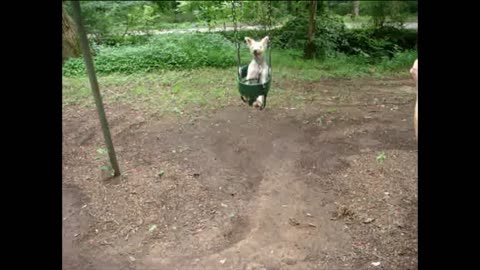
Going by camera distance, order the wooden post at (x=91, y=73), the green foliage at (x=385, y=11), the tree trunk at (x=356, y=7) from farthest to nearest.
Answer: the tree trunk at (x=356, y=7) → the green foliage at (x=385, y=11) → the wooden post at (x=91, y=73)

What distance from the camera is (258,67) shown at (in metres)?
7.62

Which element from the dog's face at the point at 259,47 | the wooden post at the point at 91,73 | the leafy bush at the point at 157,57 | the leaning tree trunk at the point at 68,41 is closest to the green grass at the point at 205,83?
the leafy bush at the point at 157,57

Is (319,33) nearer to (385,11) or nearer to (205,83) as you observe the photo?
(385,11)

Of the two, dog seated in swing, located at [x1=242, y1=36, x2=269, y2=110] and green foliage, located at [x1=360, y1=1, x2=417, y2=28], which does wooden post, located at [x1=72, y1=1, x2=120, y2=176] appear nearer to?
dog seated in swing, located at [x1=242, y1=36, x2=269, y2=110]

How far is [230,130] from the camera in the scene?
7.67 m

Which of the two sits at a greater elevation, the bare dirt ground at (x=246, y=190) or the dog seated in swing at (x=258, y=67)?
the dog seated in swing at (x=258, y=67)

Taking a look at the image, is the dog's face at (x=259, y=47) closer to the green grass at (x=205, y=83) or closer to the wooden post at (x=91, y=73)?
the green grass at (x=205, y=83)

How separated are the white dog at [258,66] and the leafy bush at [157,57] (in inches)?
175

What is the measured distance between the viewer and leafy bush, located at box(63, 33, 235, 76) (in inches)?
455

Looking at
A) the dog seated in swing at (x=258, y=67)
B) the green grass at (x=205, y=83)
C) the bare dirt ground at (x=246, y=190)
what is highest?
the dog seated in swing at (x=258, y=67)

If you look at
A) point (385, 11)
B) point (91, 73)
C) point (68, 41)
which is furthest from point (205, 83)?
point (385, 11)

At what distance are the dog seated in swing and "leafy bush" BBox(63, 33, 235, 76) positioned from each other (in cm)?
444

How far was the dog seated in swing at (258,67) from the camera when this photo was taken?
7488 millimetres
